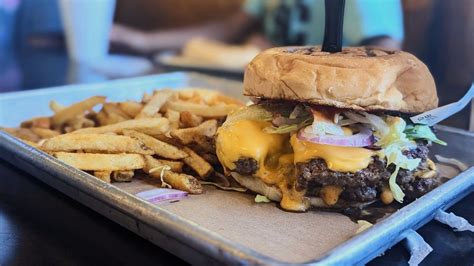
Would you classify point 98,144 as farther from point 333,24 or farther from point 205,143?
point 333,24

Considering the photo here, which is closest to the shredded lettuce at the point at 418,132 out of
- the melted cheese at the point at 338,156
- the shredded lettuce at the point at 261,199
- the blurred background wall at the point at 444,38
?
the melted cheese at the point at 338,156

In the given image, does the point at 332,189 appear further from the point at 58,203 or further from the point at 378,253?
the point at 58,203

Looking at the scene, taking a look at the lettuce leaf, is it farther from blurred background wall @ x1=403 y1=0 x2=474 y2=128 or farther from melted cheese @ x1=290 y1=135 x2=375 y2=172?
blurred background wall @ x1=403 y1=0 x2=474 y2=128

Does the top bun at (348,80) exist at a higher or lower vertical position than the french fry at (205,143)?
higher

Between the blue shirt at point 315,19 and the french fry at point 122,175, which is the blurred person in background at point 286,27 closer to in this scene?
the blue shirt at point 315,19

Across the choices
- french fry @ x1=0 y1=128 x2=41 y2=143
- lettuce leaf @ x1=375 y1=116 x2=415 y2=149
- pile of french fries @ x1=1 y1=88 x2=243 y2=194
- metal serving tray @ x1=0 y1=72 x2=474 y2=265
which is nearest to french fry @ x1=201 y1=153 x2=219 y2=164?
pile of french fries @ x1=1 y1=88 x2=243 y2=194

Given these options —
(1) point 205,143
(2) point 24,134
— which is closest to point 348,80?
(1) point 205,143
